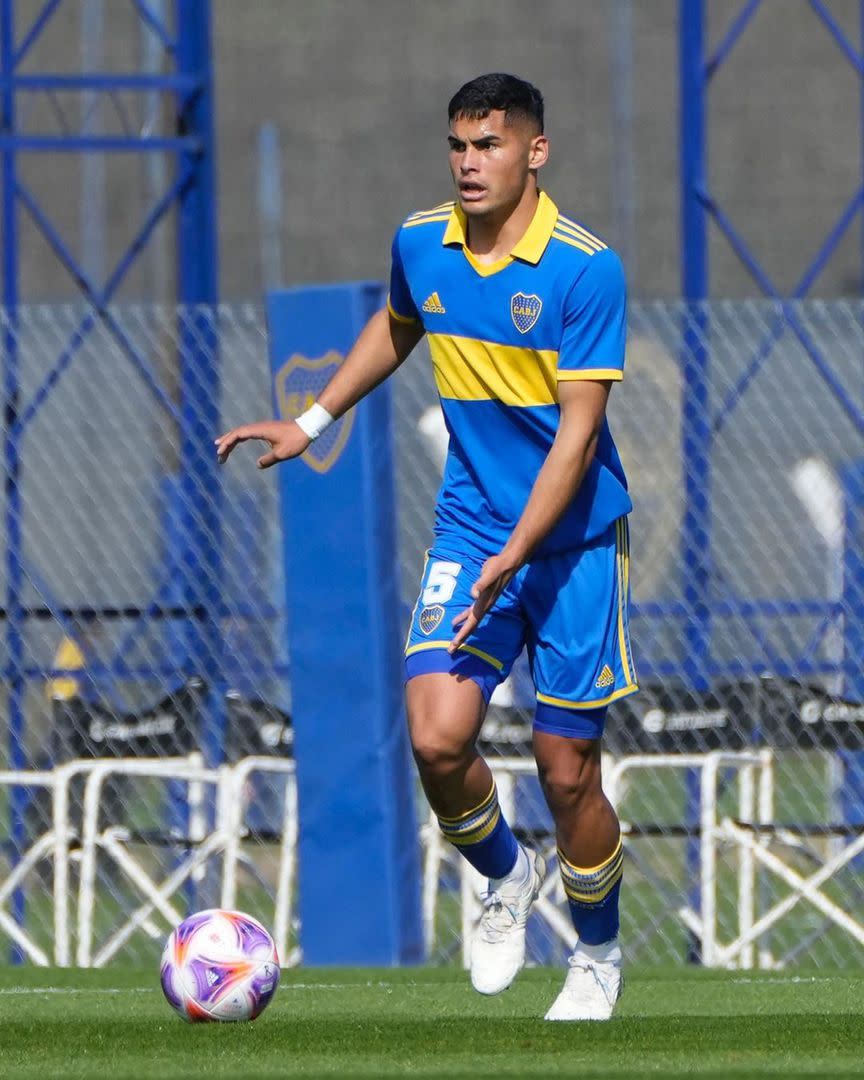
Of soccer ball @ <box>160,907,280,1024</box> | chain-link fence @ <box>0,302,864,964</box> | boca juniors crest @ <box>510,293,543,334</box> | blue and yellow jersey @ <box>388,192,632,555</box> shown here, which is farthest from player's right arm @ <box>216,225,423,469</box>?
chain-link fence @ <box>0,302,864,964</box>

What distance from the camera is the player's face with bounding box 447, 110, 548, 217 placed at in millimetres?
5582

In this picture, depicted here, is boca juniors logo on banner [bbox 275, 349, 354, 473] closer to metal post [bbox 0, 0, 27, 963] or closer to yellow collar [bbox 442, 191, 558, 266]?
metal post [bbox 0, 0, 27, 963]

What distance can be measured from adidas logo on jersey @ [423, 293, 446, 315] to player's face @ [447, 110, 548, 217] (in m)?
0.23

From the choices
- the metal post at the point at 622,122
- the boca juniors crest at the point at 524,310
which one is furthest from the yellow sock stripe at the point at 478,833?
the metal post at the point at 622,122

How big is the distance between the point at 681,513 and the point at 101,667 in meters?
2.44

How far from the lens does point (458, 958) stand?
9.30 m

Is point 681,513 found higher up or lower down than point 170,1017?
higher up

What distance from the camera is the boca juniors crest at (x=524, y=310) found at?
18.3 ft

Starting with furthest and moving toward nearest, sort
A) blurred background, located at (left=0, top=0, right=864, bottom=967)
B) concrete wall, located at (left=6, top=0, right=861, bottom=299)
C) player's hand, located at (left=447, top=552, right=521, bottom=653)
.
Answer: concrete wall, located at (left=6, top=0, right=861, bottom=299), blurred background, located at (left=0, top=0, right=864, bottom=967), player's hand, located at (left=447, top=552, right=521, bottom=653)

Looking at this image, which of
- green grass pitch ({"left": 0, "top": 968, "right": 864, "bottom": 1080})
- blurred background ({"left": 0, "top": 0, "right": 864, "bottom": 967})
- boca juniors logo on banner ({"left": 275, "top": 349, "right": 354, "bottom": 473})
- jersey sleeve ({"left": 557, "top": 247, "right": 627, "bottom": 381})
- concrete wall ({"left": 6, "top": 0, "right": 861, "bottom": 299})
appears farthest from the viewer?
concrete wall ({"left": 6, "top": 0, "right": 861, "bottom": 299})

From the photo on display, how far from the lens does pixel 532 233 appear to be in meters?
5.64

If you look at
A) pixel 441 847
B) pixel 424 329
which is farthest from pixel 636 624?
pixel 424 329

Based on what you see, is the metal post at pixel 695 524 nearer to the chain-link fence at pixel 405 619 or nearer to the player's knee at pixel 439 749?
the chain-link fence at pixel 405 619

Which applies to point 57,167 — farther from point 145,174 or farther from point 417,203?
point 417,203
